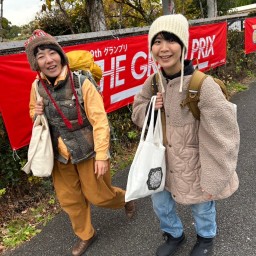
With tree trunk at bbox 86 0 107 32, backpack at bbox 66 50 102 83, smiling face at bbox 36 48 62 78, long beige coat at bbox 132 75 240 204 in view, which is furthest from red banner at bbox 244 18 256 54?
smiling face at bbox 36 48 62 78

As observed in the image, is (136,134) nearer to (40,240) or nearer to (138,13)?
(40,240)

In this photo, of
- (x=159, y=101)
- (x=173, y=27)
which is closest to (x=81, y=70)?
(x=159, y=101)

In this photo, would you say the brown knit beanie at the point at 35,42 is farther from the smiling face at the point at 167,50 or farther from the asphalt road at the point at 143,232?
the asphalt road at the point at 143,232

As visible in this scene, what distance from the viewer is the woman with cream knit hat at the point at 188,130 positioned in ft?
5.75

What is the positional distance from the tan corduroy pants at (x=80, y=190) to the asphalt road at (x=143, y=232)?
261mm

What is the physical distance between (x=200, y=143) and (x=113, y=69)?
245 cm

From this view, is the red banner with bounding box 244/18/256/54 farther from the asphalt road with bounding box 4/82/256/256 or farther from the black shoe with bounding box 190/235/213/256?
the black shoe with bounding box 190/235/213/256

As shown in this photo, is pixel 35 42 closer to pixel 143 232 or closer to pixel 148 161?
pixel 148 161

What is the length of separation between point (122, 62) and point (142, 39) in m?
0.59

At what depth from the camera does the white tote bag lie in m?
1.95

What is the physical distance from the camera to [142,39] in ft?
14.8

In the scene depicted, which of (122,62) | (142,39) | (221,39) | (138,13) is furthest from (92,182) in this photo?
(138,13)

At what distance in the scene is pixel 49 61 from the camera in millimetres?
2102

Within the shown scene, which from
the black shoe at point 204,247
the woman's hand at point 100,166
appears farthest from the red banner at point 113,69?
the black shoe at point 204,247
